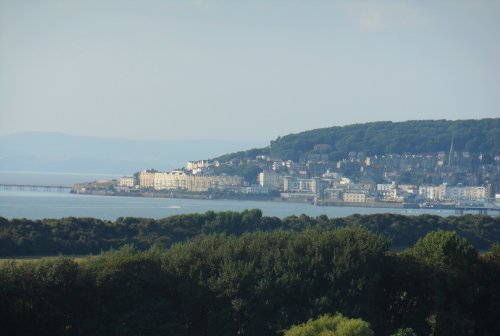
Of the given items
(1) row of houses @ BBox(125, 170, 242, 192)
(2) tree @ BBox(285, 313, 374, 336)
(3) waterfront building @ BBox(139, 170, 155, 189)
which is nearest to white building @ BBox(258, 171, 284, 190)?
(1) row of houses @ BBox(125, 170, 242, 192)

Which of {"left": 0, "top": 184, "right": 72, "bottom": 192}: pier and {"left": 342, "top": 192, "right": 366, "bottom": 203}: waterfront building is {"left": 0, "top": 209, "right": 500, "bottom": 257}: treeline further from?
{"left": 0, "top": 184, "right": 72, "bottom": 192}: pier

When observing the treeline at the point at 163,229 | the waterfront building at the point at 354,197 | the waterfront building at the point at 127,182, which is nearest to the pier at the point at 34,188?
the waterfront building at the point at 127,182

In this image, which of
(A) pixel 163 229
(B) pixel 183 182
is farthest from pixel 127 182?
(A) pixel 163 229

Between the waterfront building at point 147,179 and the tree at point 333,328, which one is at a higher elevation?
the waterfront building at point 147,179

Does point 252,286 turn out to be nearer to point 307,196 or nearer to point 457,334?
point 457,334

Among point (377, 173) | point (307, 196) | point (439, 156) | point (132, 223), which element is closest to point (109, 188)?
point (307, 196)

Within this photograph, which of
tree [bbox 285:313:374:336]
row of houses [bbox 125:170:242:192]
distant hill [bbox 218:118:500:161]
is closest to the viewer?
tree [bbox 285:313:374:336]

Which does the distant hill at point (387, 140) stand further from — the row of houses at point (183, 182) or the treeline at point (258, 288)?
the treeline at point (258, 288)
